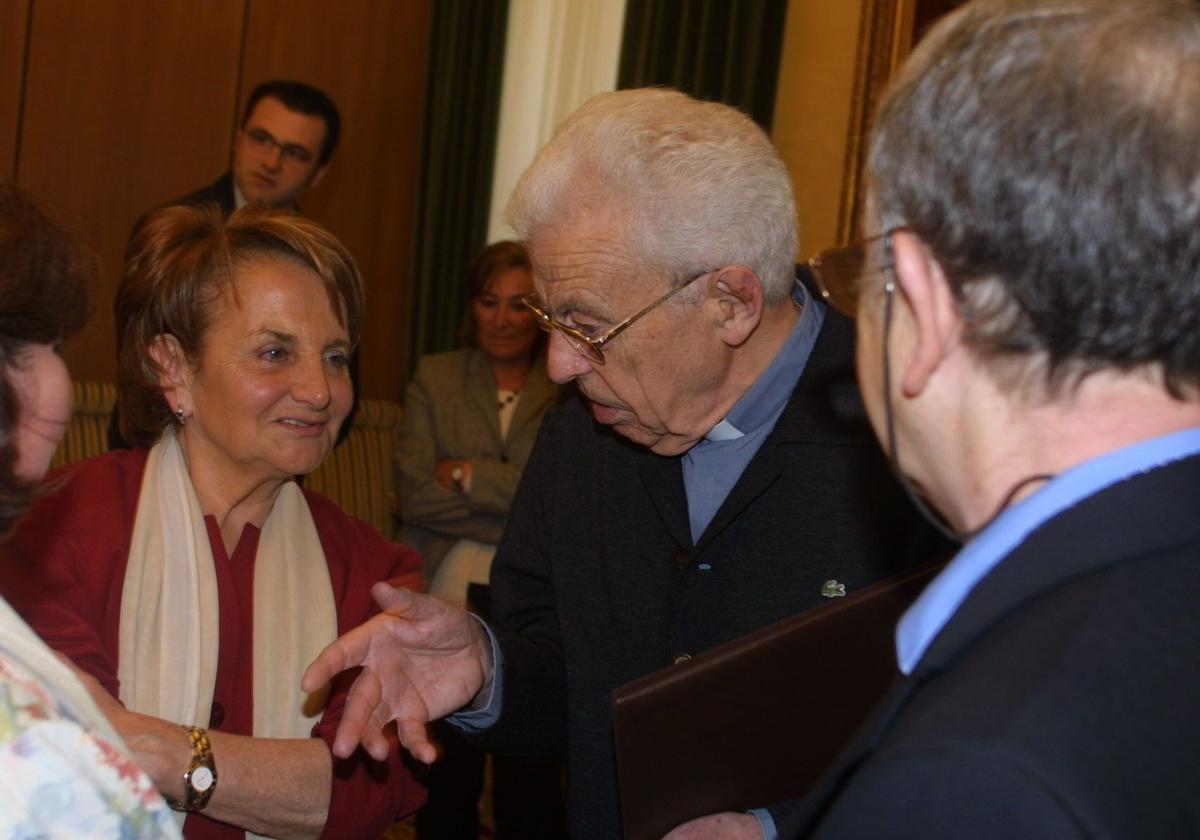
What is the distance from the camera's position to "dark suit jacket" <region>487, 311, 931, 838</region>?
2.14m

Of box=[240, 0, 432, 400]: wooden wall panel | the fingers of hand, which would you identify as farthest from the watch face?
box=[240, 0, 432, 400]: wooden wall panel

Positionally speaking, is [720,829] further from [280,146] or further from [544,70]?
[544,70]

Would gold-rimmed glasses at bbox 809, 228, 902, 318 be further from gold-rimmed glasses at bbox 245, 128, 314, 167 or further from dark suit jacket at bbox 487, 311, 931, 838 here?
gold-rimmed glasses at bbox 245, 128, 314, 167

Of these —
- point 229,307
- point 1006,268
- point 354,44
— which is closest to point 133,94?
point 354,44

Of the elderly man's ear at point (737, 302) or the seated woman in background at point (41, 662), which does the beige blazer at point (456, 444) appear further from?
the seated woman in background at point (41, 662)

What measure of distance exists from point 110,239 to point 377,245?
130 cm

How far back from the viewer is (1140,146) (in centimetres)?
101

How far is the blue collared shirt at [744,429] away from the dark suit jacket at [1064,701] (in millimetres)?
1204

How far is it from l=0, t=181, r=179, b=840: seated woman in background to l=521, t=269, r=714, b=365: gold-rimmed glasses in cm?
93

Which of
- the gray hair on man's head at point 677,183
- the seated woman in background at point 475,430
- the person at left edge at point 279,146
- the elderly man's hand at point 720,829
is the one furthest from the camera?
the seated woman in background at point 475,430

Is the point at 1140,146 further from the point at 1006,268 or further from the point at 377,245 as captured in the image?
the point at 377,245

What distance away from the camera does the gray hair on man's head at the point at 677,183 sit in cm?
212

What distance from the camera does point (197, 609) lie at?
231 cm

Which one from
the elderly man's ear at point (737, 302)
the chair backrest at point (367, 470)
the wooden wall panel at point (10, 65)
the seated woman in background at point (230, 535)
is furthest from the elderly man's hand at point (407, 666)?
the wooden wall panel at point (10, 65)
